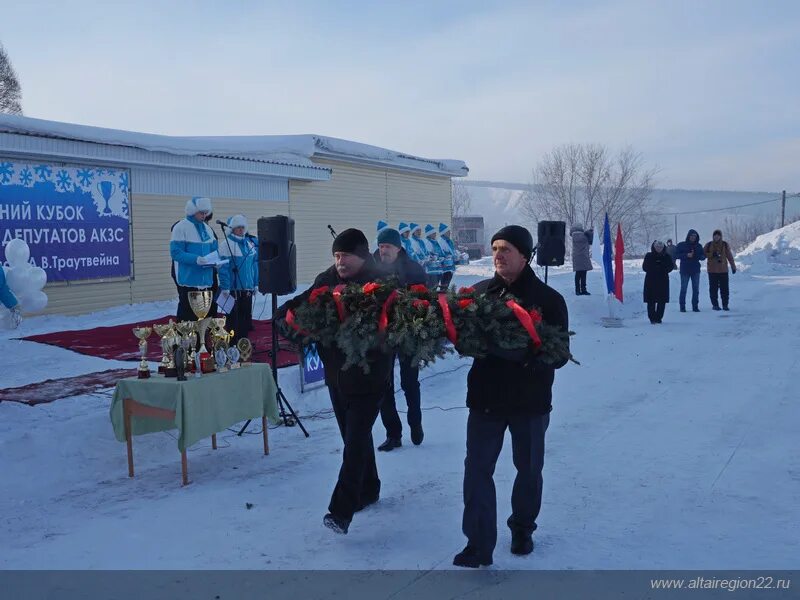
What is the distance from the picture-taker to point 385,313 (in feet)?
14.8

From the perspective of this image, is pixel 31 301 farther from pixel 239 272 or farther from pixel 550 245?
pixel 550 245

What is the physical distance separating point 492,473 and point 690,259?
1554cm

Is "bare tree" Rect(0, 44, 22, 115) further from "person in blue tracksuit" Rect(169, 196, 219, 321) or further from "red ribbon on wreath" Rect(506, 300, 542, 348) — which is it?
"red ribbon on wreath" Rect(506, 300, 542, 348)

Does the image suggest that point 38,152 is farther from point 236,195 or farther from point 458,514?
point 458,514

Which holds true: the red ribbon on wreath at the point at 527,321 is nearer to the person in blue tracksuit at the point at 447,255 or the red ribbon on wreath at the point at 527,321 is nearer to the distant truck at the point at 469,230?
the person in blue tracksuit at the point at 447,255

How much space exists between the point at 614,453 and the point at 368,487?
8.22ft

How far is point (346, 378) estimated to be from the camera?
4922 mm

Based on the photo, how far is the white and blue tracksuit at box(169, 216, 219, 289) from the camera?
963 centimetres

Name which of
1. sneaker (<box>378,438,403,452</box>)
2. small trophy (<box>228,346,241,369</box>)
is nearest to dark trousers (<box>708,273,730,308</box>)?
sneaker (<box>378,438,403,452</box>)

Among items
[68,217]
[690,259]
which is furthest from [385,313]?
[690,259]

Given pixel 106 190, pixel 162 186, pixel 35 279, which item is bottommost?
pixel 35 279

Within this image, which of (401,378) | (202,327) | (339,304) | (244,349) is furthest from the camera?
(401,378)
